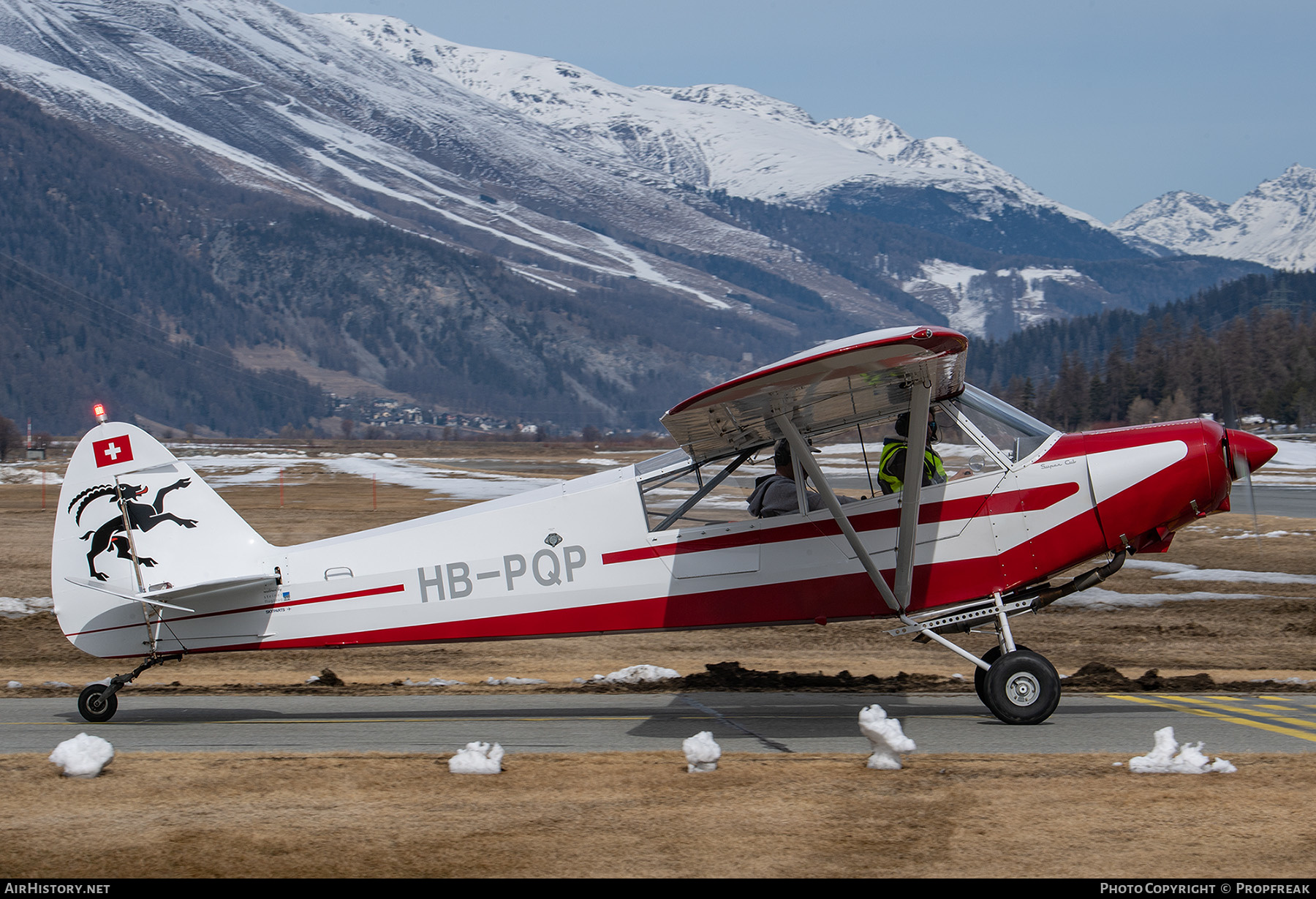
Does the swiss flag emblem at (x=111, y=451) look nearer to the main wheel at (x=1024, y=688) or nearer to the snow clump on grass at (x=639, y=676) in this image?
the snow clump on grass at (x=639, y=676)

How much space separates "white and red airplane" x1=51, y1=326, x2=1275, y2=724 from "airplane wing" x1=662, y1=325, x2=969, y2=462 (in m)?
0.03

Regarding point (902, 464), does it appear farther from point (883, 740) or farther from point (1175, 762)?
point (1175, 762)

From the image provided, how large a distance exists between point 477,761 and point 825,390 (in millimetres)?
3487

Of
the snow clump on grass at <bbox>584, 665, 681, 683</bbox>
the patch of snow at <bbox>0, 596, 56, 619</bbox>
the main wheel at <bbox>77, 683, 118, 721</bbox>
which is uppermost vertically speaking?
the main wheel at <bbox>77, 683, 118, 721</bbox>

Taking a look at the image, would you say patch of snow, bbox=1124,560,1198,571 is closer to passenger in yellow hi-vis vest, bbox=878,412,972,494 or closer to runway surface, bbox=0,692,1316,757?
runway surface, bbox=0,692,1316,757

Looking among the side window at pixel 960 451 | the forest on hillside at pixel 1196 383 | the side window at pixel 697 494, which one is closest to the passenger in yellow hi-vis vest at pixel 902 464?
the side window at pixel 960 451

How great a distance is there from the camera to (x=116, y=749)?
8367 mm

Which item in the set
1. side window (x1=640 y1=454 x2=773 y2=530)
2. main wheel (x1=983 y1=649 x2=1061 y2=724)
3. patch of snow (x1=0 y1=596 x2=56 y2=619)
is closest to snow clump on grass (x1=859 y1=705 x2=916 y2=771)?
main wheel (x1=983 y1=649 x2=1061 y2=724)

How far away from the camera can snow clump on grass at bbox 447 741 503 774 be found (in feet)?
24.0

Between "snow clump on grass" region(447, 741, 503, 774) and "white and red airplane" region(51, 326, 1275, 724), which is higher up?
"white and red airplane" region(51, 326, 1275, 724)

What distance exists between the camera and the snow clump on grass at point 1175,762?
22.9 feet

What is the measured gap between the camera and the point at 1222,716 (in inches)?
354

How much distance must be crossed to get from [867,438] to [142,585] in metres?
5.97

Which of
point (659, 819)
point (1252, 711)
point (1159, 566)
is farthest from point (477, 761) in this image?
point (1159, 566)
